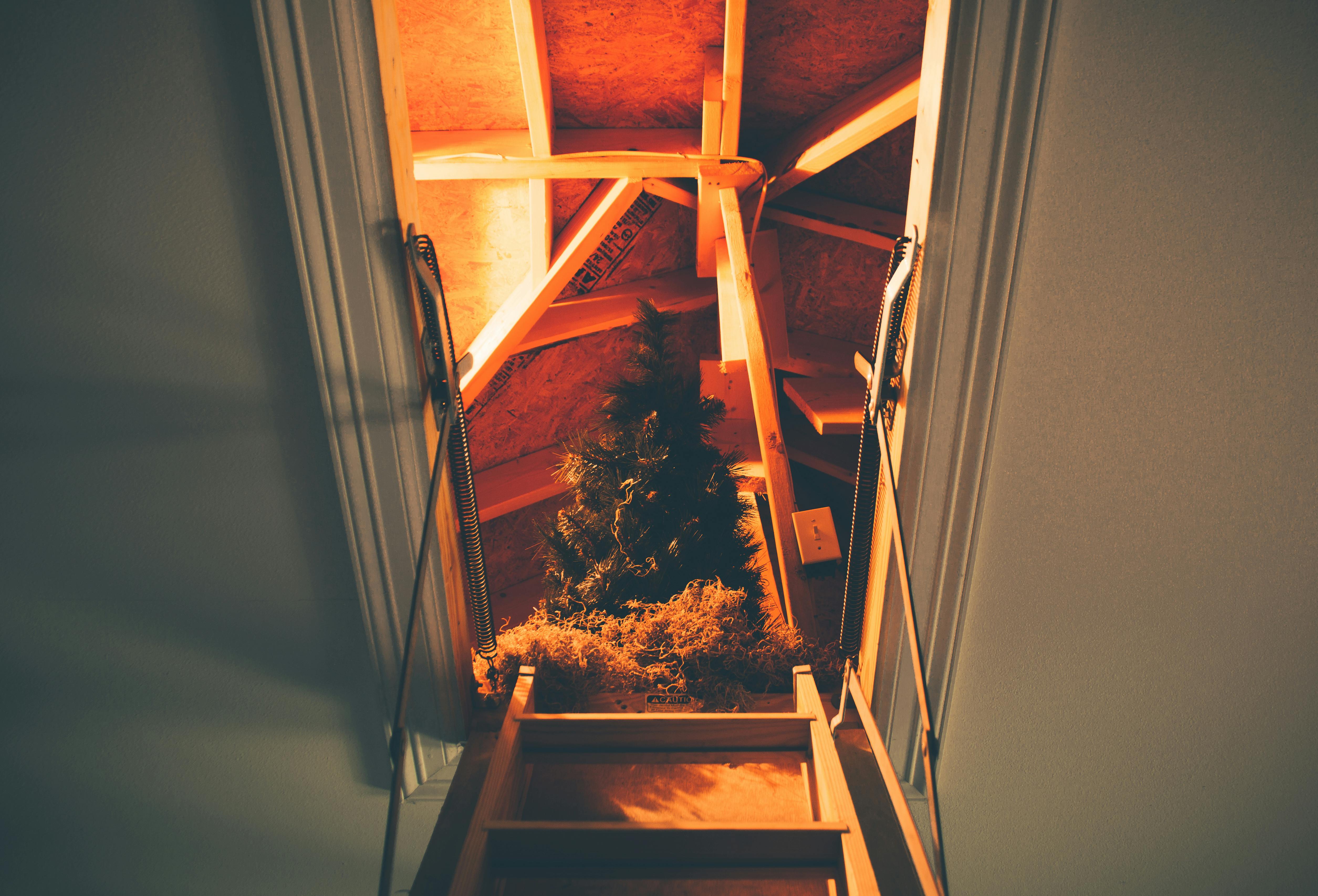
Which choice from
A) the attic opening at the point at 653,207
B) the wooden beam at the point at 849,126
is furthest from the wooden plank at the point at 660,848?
the wooden beam at the point at 849,126

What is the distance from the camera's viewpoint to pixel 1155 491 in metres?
1.18

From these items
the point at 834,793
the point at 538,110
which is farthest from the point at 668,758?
the point at 538,110

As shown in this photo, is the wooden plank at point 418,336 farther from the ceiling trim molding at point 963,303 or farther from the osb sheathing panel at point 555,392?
the osb sheathing panel at point 555,392

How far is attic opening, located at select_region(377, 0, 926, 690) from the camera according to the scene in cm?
200

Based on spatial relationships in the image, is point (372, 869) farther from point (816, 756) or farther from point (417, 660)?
point (816, 756)

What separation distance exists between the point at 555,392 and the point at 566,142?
1.35 m

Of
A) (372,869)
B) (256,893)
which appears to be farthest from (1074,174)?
(256,893)

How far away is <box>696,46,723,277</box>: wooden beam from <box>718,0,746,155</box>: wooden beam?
0.01 m

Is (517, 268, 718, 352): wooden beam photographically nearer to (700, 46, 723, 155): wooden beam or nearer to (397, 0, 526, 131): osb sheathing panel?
(700, 46, 723, 155): wooden beam

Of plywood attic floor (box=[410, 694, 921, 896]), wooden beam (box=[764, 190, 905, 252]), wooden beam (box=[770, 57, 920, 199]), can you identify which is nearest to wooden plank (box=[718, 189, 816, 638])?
wooden beam (box=[770, 57, 920, 199])

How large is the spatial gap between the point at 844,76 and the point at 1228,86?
146cm

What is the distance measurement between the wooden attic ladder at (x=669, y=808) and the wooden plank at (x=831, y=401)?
1200mm

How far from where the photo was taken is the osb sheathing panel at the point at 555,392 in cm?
323

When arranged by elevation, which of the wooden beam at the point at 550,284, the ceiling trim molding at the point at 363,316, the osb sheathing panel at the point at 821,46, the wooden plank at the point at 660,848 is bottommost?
the wooden plank at the point at 660,848
